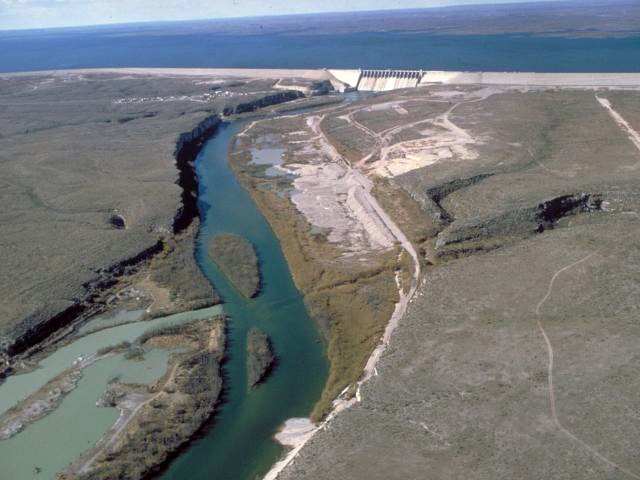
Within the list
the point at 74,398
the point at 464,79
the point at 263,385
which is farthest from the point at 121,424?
the point at 464,79

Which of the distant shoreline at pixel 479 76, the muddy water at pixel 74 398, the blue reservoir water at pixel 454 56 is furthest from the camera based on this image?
the blue reservoir water at pixel 454 56

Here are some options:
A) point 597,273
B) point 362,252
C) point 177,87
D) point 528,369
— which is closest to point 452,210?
point 362,252

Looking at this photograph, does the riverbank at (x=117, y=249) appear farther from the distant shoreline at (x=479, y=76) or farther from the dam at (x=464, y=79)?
the distant shoreline at (x=479, y=76)

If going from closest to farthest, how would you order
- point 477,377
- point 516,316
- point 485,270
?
point 477,377
point 516,316
point 485,270

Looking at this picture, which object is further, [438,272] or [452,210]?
[452,210]

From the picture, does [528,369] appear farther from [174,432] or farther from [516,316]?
[174,432]

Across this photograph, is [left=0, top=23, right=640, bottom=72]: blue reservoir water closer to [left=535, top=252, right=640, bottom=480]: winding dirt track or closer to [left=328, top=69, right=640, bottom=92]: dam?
[left=328, top=69, right=640, bottom=92]: dam

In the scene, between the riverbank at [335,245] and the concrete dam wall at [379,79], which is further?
the concrete dam wall at [379,79]

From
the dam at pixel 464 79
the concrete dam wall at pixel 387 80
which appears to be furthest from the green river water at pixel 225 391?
the concrete dam wall at pixel 387 80
